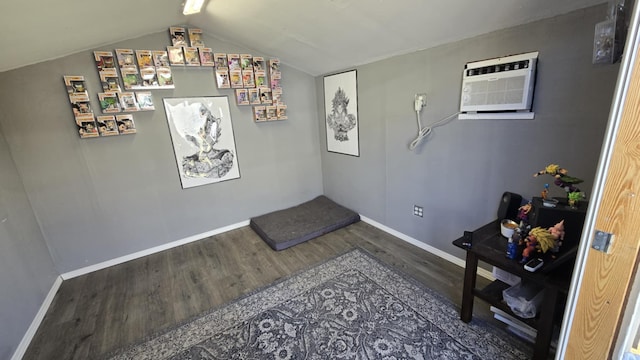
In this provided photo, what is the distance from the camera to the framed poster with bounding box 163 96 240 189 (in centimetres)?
295

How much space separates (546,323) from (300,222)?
8.32 feet

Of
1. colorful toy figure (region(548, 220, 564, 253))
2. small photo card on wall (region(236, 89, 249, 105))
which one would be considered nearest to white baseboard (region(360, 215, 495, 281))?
colorful toy figure (region(548, 220, 564, 253))

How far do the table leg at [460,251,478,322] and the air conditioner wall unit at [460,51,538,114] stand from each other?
110cm

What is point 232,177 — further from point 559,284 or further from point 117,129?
point 559,284

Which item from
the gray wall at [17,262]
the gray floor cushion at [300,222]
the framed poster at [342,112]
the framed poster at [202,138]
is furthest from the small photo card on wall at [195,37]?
the gray floor cushion at [300,222]

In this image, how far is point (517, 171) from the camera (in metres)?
1.91

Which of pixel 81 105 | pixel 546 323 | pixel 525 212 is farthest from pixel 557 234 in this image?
pixel 81 105

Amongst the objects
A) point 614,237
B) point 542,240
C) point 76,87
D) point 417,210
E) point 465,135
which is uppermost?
point 76,87

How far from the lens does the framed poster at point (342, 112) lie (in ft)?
10.5

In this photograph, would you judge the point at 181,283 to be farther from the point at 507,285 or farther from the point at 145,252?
the point at 507,285

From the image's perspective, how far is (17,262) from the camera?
6.56 feet

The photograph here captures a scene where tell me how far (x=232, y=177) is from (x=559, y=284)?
322 cm

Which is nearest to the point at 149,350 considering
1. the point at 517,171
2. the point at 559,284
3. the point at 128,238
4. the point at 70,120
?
the point at 128,238

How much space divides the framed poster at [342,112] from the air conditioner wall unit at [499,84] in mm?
1343
